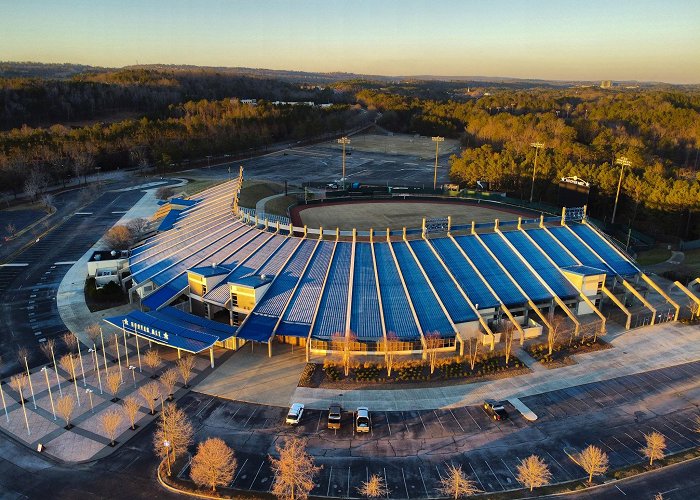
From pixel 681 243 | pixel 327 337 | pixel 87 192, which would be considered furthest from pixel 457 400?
pixel 87 192

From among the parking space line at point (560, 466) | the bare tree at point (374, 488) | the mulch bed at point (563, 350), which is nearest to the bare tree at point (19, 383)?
the bare tree at point (374, 488)

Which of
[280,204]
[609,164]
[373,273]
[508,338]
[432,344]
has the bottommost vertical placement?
[508,338]

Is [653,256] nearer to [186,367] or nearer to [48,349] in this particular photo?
[186,367]

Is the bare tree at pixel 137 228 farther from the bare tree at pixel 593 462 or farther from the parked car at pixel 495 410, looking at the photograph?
the bare tree at pixel 593 462

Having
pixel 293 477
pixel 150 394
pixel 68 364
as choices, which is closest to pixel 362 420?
pixel 293 477

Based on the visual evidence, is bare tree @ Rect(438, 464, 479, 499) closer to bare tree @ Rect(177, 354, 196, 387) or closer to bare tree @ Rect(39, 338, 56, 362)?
bare tree @ Rect(177, 354, 196, 387)

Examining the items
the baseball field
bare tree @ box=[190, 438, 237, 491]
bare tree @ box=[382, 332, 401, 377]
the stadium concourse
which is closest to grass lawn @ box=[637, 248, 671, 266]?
the stadium concourse
